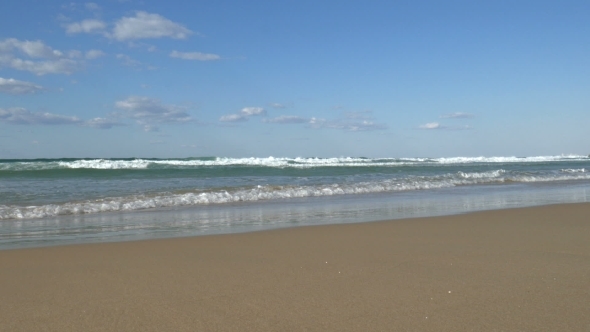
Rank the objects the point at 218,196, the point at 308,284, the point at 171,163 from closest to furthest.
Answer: the point at 308,284, the point at 218,196, the point at 171,163

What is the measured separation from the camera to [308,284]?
396 centimetres

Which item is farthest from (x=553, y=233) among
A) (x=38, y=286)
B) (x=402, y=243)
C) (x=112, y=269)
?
(x=38, y=286)

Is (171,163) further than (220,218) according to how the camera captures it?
Yes

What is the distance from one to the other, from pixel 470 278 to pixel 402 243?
1.78m

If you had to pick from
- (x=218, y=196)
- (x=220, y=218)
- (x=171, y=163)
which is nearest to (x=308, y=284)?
(x=220, y=218)

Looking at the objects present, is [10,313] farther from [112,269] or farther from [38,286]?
[112,269]

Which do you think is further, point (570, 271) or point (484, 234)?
point (484, 234)

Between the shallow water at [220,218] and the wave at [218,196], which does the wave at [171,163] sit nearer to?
the wave at [218,196]

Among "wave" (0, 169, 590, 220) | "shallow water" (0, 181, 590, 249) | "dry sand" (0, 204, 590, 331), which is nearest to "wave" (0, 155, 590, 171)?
"wave" (0, 169, 590, 220)

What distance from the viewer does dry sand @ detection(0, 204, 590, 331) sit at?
3.12m

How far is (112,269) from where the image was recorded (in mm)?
4613

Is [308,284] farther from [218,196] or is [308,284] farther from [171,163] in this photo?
[171,163]

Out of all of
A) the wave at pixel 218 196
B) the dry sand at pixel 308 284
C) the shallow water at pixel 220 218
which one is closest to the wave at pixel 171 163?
the wave at pixel 218 196

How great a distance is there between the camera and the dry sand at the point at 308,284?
3.12 meters
